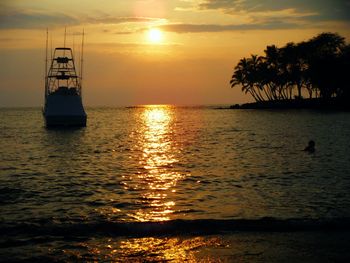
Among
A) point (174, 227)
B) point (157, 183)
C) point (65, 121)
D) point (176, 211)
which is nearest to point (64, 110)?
point (65, 121)

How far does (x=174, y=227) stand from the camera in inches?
414

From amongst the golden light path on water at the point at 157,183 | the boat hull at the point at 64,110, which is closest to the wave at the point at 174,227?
the golden light path on water at the point at 157,183

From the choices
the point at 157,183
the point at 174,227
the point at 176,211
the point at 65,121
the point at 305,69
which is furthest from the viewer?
the point at 305,69

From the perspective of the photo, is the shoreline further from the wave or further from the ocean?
the wave

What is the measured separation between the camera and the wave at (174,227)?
10125mm

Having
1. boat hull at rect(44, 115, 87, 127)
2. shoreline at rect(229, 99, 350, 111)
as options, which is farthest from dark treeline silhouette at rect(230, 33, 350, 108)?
boat hull at rect(44, 115, 87, 127)

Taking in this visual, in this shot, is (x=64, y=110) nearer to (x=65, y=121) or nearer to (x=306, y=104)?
(x=65, y=121)

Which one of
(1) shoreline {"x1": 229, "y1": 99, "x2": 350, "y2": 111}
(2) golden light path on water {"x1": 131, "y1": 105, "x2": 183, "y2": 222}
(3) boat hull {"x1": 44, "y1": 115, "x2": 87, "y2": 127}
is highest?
(1) shoreline {"x1": 229, "y1": 99, "x2": 350, "y2": 111}

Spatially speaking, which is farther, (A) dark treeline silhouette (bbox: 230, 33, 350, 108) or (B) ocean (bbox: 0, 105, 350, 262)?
(A) dark treeline silhouette (bbox: 230, 33, 350, 108)

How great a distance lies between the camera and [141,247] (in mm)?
9016

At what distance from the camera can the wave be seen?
10125 millimetres

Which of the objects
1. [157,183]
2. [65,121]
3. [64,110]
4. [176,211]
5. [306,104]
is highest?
[306,104]

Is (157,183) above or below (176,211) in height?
below

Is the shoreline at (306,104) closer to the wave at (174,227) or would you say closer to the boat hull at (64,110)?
the boat hull at (64,110)
